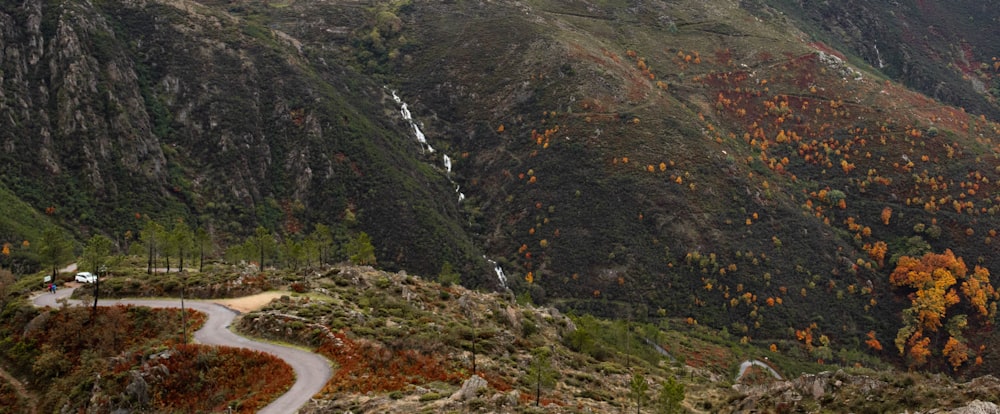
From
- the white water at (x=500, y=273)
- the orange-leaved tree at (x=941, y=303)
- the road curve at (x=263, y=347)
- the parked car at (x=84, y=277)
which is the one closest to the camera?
the road curve at (x=263, y=347)

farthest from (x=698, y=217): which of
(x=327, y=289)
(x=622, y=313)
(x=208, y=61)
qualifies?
(x=208, y=61)

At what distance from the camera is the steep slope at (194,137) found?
13038 centimetres

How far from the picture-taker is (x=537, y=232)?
154 m

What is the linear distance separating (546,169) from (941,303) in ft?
336

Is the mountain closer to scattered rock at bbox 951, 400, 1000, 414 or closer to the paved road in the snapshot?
the paved road

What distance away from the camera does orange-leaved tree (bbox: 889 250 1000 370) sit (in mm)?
127206

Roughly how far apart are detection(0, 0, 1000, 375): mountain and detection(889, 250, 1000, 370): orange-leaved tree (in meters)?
1.63

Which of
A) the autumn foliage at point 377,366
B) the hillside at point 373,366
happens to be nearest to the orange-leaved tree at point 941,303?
the hillside at point 373,366

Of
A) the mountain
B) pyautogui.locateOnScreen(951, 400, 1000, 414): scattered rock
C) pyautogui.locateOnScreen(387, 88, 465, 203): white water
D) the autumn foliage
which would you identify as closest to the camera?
pyautogui.locateOnScreen(951, 400, 1000, 414): scattered rock

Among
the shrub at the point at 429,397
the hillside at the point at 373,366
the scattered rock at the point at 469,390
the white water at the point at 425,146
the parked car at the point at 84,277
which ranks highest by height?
the scattered rock at the point at 469,390

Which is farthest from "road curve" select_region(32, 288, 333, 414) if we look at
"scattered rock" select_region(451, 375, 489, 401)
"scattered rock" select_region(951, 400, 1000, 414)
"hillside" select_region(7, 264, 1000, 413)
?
"scattered rock" select_region(951, 400, 1000, 414)

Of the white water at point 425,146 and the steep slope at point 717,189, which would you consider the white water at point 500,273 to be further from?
the white water at point 425,146

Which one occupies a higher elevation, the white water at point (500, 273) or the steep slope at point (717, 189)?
the steep slope at point (717, 189)

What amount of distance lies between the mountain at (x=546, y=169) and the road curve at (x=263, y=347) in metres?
80.2
